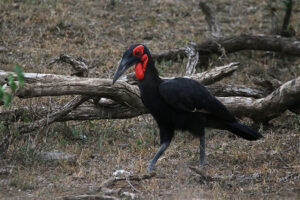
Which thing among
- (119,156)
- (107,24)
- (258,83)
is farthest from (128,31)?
(119,156)

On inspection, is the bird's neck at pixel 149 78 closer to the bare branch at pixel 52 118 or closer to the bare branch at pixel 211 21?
the bare branch at pixel 52 118

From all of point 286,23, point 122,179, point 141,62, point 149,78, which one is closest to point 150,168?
point 122,179

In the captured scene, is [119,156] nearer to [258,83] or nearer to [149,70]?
[149,70]

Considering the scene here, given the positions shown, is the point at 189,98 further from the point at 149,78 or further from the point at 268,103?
the point at 268,103

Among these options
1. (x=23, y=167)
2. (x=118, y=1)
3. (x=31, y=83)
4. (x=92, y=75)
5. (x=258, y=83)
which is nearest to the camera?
(x=23, y=167)

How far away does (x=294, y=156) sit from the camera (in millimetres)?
5680

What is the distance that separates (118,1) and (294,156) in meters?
6.59

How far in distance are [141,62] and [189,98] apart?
0.60 metres

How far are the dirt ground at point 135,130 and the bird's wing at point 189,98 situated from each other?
60 centimetres

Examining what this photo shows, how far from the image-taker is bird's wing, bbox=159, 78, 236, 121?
17.2 ft

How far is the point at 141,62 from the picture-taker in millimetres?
5387

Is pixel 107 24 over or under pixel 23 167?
under

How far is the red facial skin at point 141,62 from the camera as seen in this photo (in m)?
5.34

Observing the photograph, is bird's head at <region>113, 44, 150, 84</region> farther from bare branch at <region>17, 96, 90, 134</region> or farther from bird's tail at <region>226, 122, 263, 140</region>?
bird's tail at <region>226, 122, 263, 140</region>
